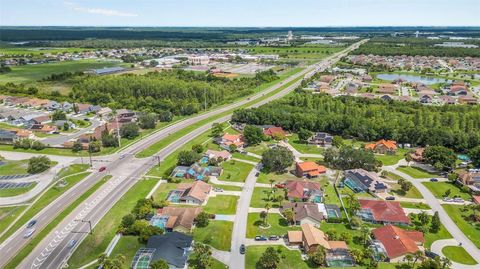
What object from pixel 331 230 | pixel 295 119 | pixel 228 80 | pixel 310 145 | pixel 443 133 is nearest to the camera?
pixel 331 230

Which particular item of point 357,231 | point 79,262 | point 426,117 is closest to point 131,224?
point 79,262

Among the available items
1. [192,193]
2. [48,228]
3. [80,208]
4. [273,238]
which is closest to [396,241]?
[273,238]

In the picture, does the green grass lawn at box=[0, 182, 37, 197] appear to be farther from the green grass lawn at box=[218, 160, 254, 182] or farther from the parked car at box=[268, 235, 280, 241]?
the parked car at box=[268, 235, 280, 241]

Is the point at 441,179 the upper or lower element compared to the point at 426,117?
lower

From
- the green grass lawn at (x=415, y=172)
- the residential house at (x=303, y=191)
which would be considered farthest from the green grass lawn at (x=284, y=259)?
the green grass lawn at (x=415, y=172)

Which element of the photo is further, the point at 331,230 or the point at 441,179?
the point at 441,179

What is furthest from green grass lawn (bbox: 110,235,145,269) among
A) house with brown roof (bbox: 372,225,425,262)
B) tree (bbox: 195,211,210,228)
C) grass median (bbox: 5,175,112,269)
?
house with brown roof (bbox: 372,225,425,262)

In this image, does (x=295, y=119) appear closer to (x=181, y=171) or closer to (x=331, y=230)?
(x=181, y=171)
